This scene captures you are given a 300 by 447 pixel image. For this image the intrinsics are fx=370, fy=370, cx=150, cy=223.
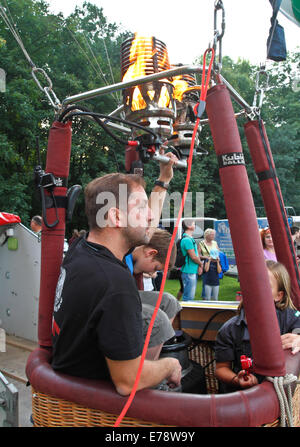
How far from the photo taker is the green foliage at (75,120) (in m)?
11.3

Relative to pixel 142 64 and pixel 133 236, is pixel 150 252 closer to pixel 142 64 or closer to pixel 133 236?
pixel 133 236

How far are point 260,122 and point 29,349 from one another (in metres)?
3.65

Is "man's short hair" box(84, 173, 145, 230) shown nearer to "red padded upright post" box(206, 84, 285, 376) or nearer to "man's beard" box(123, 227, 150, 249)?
"man's beard" box(123, 227, 150, 249)

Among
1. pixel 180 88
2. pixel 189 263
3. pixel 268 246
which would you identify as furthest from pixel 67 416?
pixel 189 263

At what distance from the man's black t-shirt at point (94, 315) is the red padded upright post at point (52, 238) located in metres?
0.37

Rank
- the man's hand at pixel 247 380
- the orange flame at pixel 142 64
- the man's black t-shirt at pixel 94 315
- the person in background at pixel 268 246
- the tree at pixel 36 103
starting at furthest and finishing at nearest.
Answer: the tree at pixel 36 103, the person in background at pixel 268 246, the orange flame at pixel 142 64, the man's hand at pixel 247 380, the man's black t-shirt at pixel 94 315

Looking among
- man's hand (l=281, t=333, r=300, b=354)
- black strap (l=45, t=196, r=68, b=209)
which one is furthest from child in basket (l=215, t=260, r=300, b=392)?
black strap (l=45, t=196, r=68, b=209)

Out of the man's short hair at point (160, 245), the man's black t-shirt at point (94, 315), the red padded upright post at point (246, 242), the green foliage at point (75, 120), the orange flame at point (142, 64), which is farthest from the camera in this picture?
the green foliage at point (75, 120)

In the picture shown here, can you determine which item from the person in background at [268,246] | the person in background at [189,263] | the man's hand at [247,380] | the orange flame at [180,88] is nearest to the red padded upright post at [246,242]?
the man's hand at [247,380]

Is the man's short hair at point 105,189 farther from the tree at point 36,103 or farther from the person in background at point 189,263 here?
the tree at point 36,103

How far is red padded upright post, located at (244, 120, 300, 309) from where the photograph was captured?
234 centimetres

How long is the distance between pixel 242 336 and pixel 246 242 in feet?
2.45

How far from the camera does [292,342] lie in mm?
1747
